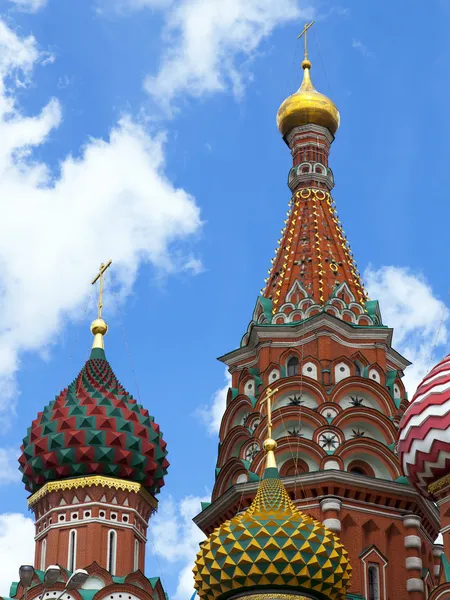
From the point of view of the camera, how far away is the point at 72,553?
24781mm

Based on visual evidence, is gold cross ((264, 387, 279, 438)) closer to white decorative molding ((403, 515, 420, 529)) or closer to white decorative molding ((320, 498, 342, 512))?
white decorative molding ((320, 498, 342, 512))

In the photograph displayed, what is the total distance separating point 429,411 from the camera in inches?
889

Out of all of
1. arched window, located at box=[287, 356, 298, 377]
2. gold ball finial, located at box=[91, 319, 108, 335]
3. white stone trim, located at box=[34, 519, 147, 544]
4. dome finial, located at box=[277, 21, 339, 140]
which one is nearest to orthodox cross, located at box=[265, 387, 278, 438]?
arched window, located at box=[287, 356, 298, 377]

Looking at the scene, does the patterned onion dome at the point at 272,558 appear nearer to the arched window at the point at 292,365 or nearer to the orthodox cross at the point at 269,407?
the orthodox cross at the point at 269,407

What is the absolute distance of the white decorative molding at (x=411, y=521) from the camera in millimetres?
25578

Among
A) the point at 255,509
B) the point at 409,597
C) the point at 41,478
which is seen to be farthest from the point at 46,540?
the point at 409,597

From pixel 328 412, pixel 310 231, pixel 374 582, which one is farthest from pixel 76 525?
pixel 310 231

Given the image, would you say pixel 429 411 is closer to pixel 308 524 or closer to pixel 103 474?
pixel 308 524

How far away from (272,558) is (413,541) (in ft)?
15.1

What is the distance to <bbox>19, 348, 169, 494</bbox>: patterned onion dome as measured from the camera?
25.1 m

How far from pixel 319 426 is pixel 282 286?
13.0ft

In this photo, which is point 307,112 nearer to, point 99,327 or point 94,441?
point 99,327

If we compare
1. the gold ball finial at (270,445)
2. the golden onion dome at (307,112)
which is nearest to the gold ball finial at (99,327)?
the gold ball finial at (270,445)

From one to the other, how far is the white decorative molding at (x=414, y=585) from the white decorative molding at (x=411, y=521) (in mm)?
1055
